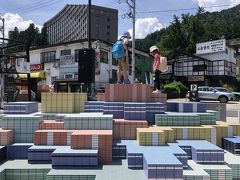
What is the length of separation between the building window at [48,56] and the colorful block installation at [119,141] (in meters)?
23.9

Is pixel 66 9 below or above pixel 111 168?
above

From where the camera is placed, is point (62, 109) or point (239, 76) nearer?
point (62, 109)

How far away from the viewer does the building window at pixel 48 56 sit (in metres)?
35.1

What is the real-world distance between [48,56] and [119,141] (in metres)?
27.8

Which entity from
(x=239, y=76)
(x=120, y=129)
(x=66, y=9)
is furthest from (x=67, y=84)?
(x=66, y=9)

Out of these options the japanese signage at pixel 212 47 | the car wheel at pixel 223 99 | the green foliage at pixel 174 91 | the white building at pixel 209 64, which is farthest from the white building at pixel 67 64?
the japanese signage at pixel 212 47

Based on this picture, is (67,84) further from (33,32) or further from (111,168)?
(33,32)

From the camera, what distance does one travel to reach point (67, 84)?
33.3 meters

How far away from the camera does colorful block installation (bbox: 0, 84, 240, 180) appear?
758 cm

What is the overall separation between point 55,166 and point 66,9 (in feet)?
246

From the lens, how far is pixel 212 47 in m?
38.9

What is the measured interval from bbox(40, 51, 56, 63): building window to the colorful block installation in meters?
23.9

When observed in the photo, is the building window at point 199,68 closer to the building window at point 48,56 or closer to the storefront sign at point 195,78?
the storefront sign at point 195,78

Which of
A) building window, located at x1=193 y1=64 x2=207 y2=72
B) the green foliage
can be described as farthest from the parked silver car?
building window, located at x1=193 y1=64 x2=207 y2=72
